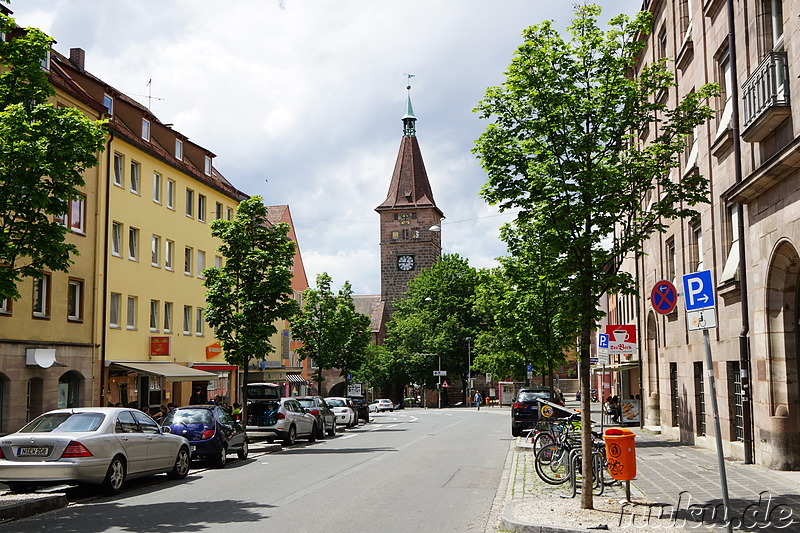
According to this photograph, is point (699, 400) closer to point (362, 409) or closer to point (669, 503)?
point (669, 503)

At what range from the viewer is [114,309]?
33.2 m

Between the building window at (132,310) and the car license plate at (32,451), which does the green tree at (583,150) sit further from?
the building window at (132,310)

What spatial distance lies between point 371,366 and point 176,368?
174 feet

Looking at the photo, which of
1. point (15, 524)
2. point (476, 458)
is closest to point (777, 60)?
point (476, 458)

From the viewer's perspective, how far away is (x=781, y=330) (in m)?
15.4

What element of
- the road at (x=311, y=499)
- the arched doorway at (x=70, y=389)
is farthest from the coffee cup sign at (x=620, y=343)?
the arched doorway at (x=70, y=389)

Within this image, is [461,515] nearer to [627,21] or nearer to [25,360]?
[627,21]

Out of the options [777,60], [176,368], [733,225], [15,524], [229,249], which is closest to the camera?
[15,524]

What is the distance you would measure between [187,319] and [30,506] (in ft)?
93.7

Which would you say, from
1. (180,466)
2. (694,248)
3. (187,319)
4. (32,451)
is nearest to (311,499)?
(32,451)

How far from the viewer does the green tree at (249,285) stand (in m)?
28.4

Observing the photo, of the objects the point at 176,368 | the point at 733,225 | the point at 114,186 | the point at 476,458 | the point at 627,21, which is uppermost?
the point at 114,186

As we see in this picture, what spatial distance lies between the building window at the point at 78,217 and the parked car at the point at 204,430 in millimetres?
11815

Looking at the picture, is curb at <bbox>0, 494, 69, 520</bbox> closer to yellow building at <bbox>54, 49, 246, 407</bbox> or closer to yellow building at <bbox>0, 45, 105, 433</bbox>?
yellow building at <bbox>0, 45, 105, 433</bbox>
